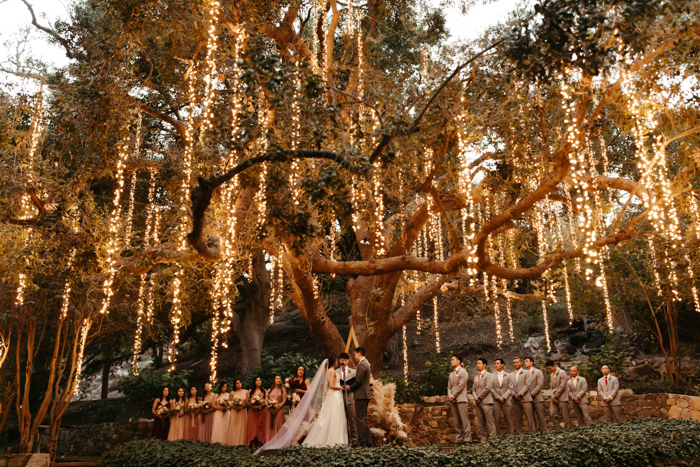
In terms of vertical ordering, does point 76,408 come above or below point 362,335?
below

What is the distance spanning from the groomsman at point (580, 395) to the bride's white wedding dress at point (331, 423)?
3.95 meters

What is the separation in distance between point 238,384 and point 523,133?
5.99 meters

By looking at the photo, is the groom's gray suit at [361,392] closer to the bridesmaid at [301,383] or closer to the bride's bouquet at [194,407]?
the bridesmaid at [301,383]

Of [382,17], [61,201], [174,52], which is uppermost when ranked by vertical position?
[382,17]

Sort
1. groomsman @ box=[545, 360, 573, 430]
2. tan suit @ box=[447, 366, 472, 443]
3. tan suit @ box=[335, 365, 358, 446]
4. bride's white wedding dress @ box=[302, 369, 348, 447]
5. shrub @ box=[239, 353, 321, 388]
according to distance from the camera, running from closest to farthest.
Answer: bride's white wedding dress @ box=[302, 369, 348, 447] → tan suit @ box=[335, 365, 358, 446] → tan suit @ box=[447, 366, 472, 443] → groomsman @ box=[545, 360, 573, 430] → shrub @ box=[239, 353, 321, 388]

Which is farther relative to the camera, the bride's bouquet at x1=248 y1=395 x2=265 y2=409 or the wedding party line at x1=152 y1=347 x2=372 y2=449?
the bride's bouquet at x1=248 y1=395 x2=265 y2=409

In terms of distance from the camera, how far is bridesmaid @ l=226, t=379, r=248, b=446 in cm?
846

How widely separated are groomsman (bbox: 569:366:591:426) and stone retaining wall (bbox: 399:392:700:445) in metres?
0.87

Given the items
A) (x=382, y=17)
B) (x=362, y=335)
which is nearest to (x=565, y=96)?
(x=362, y=335)

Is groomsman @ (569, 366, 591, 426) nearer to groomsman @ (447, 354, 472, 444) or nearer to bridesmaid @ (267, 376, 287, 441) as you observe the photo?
groomsman @ (447, 354, 472, 444)

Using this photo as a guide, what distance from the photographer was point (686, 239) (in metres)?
8.68

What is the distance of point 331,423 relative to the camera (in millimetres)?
6719

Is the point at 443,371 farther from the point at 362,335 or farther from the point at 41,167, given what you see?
the point at 41,167

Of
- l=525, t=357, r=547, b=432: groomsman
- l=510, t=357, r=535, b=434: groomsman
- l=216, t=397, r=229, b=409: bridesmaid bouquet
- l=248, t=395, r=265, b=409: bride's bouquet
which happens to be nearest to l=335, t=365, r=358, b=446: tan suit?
l=248, t=395, r=265, b=409: bride's bouquet
